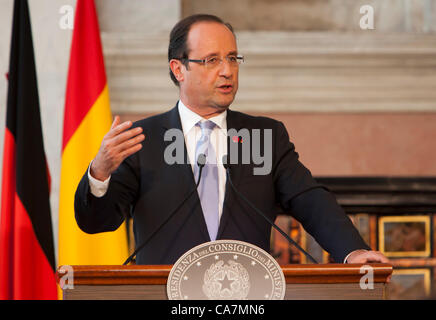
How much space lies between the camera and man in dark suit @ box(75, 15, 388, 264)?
6.85 ft

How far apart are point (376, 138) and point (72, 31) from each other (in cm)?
190

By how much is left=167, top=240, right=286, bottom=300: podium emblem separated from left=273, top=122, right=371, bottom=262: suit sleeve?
52cm

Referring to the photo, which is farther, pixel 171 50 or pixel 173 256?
pixel 171 50

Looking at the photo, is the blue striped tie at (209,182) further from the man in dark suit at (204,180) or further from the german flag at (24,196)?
the german flag at (24,196)

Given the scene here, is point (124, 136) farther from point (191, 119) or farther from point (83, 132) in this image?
point (83, 132)

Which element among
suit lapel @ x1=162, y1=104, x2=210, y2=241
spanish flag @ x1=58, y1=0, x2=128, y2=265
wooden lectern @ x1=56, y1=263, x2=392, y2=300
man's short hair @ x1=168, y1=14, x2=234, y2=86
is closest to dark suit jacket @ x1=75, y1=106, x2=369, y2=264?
suit lapel @ x1=162, y1=104, x2=210, y2=241

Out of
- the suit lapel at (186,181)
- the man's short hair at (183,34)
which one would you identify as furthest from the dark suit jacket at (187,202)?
the man's short hair at (183,34)

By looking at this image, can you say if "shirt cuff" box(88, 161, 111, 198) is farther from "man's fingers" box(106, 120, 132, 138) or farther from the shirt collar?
the shirt collar

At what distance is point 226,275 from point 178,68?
1088 millimetres

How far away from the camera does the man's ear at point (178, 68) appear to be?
7.56 ft
